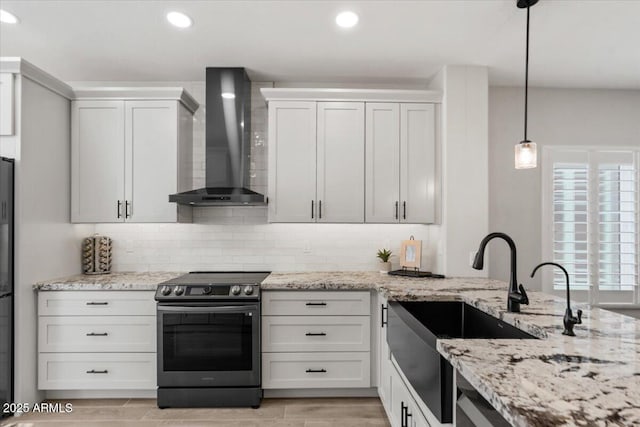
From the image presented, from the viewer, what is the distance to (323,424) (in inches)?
105

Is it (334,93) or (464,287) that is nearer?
(464,287)

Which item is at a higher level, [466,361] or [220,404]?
[466,361]

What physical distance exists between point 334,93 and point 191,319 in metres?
2.18

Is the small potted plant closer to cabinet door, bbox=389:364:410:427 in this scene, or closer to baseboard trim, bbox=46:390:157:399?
cabinet door, bbox=389:364:410:427

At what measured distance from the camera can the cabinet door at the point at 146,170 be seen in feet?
10.8

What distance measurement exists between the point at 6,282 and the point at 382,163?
9.69ft

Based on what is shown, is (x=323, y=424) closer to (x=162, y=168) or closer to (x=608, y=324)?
(x=608, y=324)

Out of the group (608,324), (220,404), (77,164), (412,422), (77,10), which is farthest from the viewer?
(77,164)

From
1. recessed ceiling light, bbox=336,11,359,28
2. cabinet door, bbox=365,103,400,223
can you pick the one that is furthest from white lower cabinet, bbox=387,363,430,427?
recessed ceiling light, bbox=336,11,359,28

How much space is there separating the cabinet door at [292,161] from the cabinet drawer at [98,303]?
1197 millimetres

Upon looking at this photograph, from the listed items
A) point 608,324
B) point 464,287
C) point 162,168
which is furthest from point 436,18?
point 162,168

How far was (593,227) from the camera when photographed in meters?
Answer: 3.59

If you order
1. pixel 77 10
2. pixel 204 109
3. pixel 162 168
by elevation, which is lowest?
pixel 162 168

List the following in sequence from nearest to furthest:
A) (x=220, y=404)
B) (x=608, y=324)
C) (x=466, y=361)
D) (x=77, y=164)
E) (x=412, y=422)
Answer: (x=466, y=361) < (x=608, y=324) < (x=412, y=422) < (x=220, y=404) < (x=77, y=164)
